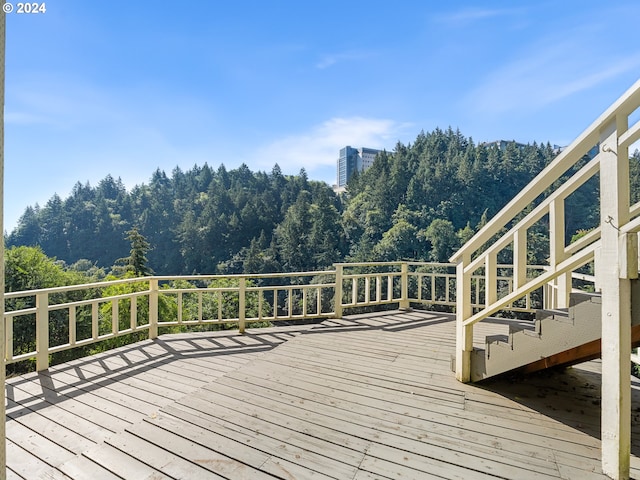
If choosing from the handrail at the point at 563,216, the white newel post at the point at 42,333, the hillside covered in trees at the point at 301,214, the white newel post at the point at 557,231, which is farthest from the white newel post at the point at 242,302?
the hillside covered in trees at the point at 301,214

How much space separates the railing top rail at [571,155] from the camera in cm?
164

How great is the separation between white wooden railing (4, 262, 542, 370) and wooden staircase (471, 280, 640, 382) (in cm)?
96

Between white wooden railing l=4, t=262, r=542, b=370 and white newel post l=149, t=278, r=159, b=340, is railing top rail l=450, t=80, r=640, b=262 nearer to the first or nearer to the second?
white wooden railing l=4, t=262, r=542, b=370

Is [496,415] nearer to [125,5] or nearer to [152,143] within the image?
[125,5]

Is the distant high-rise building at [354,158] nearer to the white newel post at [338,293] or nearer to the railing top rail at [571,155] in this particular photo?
the white newel post at [338,293]

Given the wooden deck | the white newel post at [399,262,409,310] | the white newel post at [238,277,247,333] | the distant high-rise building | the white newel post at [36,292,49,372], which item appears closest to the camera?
the wooden deck

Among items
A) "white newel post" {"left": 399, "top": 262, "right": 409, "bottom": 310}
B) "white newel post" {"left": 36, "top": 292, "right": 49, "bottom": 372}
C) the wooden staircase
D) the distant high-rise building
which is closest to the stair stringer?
the wooden staircase

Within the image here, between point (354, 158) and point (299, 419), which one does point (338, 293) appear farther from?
point (354, 158)

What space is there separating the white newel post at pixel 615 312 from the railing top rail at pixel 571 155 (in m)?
0.07

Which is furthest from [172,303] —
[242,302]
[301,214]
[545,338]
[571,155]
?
[301,214]

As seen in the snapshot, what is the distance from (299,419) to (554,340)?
193 centimetres

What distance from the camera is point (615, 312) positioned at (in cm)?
168

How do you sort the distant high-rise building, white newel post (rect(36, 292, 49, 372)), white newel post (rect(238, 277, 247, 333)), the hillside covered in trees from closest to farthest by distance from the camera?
white newel post (rect(36, 292, 49, 372)) < white newel post (rect(238, 277, 247, 333)) < the hillside covered in trees < the distant high-rise building

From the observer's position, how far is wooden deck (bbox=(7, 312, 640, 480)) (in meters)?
1.83
